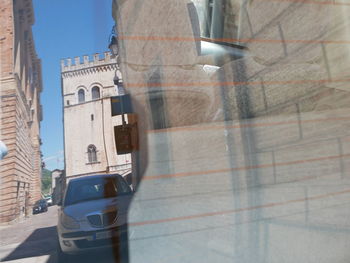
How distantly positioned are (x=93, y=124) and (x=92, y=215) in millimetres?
1268

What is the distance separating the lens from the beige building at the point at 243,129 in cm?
219

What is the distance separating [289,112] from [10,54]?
512 inches

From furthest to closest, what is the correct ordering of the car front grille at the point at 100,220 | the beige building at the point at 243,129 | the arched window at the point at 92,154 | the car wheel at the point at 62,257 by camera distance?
the car wheel at the point at 62,257
the car front grille at the point at 100,220
the arched window at the point at 92,154
the beige building at the point at 243,129

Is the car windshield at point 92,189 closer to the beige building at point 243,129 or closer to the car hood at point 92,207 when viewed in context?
the car hood at point 92,207

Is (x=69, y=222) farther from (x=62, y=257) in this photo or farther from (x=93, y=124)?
(x=93, y=124)

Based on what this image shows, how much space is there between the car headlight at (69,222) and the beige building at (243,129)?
1508 mm

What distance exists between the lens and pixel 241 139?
245cm

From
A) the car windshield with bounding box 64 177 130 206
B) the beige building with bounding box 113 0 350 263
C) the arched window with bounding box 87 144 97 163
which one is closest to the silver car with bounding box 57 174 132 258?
the car windshield with bounding box 64 177 130 206

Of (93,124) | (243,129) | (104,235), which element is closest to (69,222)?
(104,235)

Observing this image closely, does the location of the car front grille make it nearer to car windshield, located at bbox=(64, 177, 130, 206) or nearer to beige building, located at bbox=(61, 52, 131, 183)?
car windshield, located at bbox=(64, 177, 130, 206)

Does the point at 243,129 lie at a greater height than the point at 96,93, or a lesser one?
lesser

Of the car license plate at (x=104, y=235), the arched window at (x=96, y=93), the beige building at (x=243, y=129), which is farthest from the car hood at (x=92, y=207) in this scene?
the arched window at (x=96, y=93)

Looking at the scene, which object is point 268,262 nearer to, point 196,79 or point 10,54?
point 196,79

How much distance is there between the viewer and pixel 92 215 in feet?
13.9
